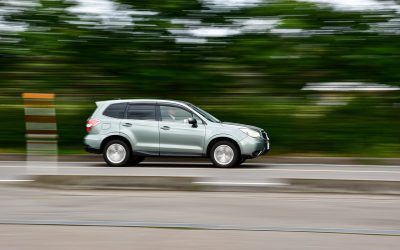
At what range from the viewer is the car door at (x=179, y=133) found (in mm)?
15422

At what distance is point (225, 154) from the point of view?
1532cm

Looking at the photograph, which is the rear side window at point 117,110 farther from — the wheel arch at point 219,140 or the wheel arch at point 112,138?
the wheel arch at point 219,140

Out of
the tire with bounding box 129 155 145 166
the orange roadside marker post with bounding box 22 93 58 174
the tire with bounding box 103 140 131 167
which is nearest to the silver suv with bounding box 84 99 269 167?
the tire with bounding box 103 140 131 167

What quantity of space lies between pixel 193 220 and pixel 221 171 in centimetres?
681

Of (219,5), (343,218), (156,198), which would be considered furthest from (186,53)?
(343,218)

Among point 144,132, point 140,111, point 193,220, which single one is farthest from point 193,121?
point 193,220

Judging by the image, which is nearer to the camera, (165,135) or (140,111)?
(165,135)

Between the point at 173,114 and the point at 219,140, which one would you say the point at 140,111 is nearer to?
the point at 173,114

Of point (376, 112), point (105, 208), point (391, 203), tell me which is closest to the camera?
point (105, 208)

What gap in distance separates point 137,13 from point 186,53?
5.80 feet

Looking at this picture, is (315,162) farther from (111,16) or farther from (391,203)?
(391,203)

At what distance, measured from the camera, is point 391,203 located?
907 centimetres

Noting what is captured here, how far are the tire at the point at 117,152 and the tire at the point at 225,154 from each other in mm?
1838

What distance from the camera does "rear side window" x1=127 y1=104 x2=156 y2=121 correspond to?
1569 centimetres
